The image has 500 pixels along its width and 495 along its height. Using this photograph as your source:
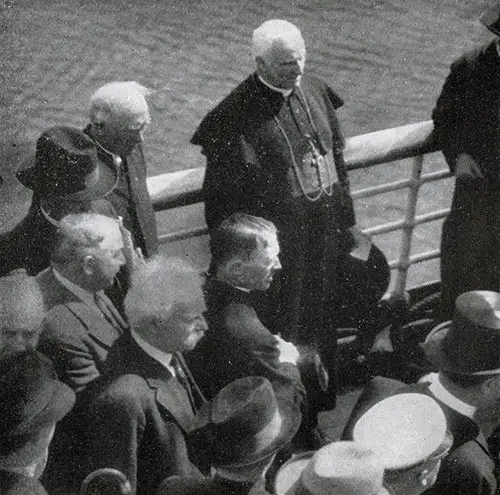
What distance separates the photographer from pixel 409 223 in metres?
5.68

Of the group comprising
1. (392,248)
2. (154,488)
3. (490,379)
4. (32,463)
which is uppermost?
(32,463)

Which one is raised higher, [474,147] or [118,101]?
[118,101]

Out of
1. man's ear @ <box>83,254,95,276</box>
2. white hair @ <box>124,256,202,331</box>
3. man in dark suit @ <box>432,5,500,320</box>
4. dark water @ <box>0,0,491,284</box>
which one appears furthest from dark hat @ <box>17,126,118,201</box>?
dark water @ <box>0,0,491,284</box>

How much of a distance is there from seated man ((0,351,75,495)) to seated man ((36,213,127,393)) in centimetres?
58

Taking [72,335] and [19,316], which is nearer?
[19,316]

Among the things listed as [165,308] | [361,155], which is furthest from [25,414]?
[361,155]

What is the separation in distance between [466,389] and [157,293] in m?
1.24

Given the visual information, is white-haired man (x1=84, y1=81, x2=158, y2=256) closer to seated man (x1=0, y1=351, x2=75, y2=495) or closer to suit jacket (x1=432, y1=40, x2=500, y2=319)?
seated man (x1=0, y1=351, x2=75, y2=495)

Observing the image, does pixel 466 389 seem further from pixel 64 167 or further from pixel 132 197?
pixel 64 167

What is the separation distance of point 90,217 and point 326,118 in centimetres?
179

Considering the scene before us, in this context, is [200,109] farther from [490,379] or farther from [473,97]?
[490,379]

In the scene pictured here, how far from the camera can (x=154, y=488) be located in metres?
3.70

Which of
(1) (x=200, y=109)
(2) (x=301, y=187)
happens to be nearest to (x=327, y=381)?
(2) (x=301, y=187)

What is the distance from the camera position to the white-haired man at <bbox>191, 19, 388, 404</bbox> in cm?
486
